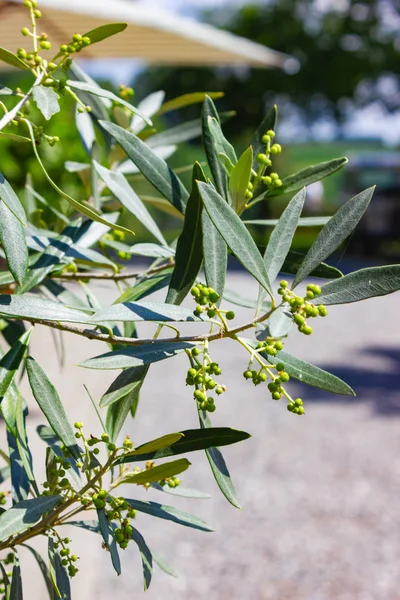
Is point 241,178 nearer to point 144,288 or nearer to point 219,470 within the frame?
point 144,288

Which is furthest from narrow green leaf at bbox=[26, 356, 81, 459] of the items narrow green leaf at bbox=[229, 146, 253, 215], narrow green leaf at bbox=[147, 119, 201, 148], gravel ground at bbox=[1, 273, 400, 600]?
gravel ground at bbox=[1, 273, 400, 600]

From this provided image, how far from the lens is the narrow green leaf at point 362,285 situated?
651 millimetres

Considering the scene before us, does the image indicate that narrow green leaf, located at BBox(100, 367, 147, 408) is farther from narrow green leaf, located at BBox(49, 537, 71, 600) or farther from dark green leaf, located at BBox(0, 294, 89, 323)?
narrow green leaf, located at BBox(49, 537, 71, 600)

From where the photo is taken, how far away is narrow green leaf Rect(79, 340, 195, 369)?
0.63 m

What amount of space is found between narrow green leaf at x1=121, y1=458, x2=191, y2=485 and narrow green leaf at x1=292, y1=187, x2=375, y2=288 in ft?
0.58

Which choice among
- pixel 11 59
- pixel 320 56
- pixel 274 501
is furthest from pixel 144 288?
pixel 320 56

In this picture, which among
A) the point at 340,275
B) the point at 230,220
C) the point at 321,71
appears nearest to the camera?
the point at 230,220

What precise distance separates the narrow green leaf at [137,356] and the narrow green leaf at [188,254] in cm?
6

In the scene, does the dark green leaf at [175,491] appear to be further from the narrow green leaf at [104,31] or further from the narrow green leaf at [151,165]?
the narrow green leaf at [104,31]

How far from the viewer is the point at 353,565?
3.06 m

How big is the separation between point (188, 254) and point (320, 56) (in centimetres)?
2039

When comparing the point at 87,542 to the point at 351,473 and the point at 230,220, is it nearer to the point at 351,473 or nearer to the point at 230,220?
the point at 351,473

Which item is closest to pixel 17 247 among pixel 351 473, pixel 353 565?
pixel 353 565

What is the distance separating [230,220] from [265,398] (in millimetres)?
4671
